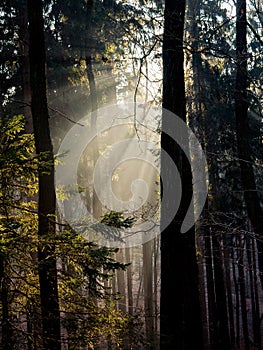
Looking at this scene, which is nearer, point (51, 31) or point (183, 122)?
point (183, 122)

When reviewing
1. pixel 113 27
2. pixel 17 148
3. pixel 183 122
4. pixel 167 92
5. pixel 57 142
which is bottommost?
pixel 17 148

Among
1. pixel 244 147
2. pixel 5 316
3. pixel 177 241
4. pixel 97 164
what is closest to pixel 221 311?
pixel 97 164

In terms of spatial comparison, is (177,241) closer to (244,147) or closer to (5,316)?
(244,147)

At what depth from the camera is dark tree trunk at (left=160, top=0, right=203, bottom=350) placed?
6.98 meters

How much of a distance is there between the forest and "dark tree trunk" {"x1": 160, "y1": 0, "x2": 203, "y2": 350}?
0.02 metres

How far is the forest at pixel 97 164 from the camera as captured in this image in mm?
5508

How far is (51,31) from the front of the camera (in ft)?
42.0

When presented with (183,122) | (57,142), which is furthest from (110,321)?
(57,142)

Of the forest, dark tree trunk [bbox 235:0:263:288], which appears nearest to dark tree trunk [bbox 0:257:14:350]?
the forest

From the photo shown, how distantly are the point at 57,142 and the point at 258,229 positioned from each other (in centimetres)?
815

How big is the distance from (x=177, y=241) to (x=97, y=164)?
23.9ft

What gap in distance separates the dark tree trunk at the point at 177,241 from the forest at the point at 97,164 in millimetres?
21

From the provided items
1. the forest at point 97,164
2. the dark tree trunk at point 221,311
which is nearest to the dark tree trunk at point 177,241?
the forest at point 97,164

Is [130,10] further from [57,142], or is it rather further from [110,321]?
[110,321]
